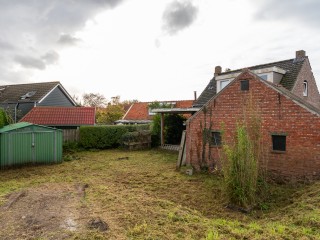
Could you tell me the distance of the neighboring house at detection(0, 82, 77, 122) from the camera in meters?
28.7

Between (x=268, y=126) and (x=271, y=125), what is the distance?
0.12 m

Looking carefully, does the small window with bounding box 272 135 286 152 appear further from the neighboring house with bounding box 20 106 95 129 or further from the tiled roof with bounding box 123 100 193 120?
the tiled roof with bounding box 123 100 193 120

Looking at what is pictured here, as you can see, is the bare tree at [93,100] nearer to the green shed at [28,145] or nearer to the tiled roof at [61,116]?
the tiled roof at [61,116]

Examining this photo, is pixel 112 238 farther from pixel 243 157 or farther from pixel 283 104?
pixel 283 104

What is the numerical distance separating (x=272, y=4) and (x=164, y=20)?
471cm

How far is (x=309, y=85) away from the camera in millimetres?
20234

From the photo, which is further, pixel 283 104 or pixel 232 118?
pixel 232 118

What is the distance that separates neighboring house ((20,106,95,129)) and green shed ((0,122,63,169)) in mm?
6971

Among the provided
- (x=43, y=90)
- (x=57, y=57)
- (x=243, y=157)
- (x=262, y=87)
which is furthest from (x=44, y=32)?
(x=43, y=90)

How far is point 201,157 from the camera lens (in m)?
11.5

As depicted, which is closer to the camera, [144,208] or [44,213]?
[44,213]

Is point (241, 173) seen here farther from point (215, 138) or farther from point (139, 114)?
point (139, 114)

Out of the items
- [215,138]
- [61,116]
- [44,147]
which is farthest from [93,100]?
[215,138]

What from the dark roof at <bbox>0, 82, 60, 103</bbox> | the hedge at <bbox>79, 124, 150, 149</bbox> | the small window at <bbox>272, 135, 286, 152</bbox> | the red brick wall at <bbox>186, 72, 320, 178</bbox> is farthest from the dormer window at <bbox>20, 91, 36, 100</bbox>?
the small window at <bbox>272, 135, 286, 152</bbox>
